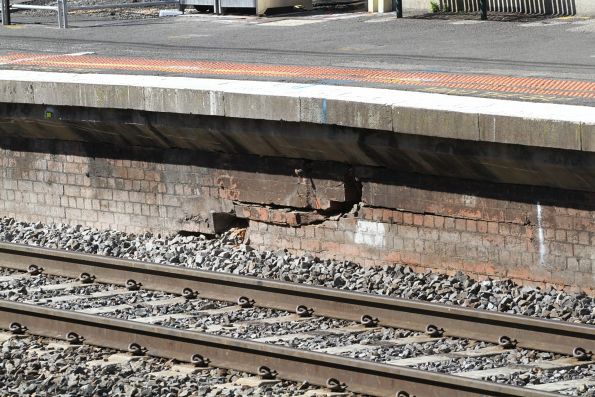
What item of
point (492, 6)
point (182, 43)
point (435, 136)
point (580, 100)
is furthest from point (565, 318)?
point (492, 6)

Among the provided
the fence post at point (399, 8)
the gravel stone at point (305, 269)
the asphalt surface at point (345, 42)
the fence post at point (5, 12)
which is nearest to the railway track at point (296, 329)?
the gravel stone at point (305, 269)

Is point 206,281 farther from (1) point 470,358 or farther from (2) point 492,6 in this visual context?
(2) point 492,6

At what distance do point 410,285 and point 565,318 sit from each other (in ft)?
4.89

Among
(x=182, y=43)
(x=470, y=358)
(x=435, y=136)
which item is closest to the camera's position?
(x=470, y=358)

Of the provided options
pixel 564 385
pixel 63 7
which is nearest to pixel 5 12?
pixel 63 7

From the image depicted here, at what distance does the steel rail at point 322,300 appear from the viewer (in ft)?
30.0

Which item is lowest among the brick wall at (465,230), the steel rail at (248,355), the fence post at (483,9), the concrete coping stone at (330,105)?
the steel rail at (248,355)

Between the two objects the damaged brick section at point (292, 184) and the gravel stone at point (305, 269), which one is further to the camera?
the damaged brick section at point (292, 184)

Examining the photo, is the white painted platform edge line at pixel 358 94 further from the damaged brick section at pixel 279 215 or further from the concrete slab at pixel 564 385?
the concrete slab at pixel 564 385

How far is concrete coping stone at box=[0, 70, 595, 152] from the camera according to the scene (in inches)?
395

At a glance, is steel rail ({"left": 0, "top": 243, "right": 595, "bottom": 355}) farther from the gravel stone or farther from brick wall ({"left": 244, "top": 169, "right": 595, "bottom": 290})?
brick wall ({"left": 244, "top": 169, "right": 595, "bottom": 290})

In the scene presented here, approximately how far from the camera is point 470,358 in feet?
29.4

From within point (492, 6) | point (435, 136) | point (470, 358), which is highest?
point (492, 6)

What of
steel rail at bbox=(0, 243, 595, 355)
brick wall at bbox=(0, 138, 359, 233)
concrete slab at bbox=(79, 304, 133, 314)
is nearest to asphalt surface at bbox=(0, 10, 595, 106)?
brick wall at bbox=(0, 138, 359, 233)
